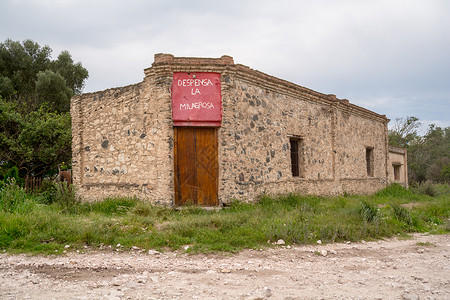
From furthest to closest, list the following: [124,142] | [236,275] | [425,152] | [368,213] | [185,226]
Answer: [425,152] < [124,142] < [368,213] < [185,226] < [236,275]

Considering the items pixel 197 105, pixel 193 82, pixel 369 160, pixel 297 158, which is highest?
pixel 193 82

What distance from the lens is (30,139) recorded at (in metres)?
13.6

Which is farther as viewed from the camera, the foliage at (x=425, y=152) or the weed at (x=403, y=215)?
the foliage at (x=425, y=152)

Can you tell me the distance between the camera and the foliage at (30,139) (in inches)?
528

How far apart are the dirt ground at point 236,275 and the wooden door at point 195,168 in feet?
10.6

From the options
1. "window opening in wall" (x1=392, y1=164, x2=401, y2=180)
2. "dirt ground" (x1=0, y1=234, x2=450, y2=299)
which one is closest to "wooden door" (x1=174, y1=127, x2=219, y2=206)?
"dirt ground" (x1=0, y1=234, x2=450, y2=299)

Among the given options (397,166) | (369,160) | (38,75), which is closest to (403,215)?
(369,160)

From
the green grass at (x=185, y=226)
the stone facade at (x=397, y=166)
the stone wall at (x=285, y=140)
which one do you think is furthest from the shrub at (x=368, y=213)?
the stone facade at (x=397, y=166)

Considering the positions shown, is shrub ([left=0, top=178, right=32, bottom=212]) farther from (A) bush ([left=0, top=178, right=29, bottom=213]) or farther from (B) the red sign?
(B) the red sign

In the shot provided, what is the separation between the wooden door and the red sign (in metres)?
0.36

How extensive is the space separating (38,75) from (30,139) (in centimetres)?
819

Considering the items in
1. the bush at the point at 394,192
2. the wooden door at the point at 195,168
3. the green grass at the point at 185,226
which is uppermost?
the wooden door at the point at 195,168

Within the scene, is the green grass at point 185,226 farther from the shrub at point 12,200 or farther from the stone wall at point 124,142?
the stone wall at point 124,142

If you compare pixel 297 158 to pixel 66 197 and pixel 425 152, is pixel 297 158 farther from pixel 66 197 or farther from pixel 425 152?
pixel 425 152
